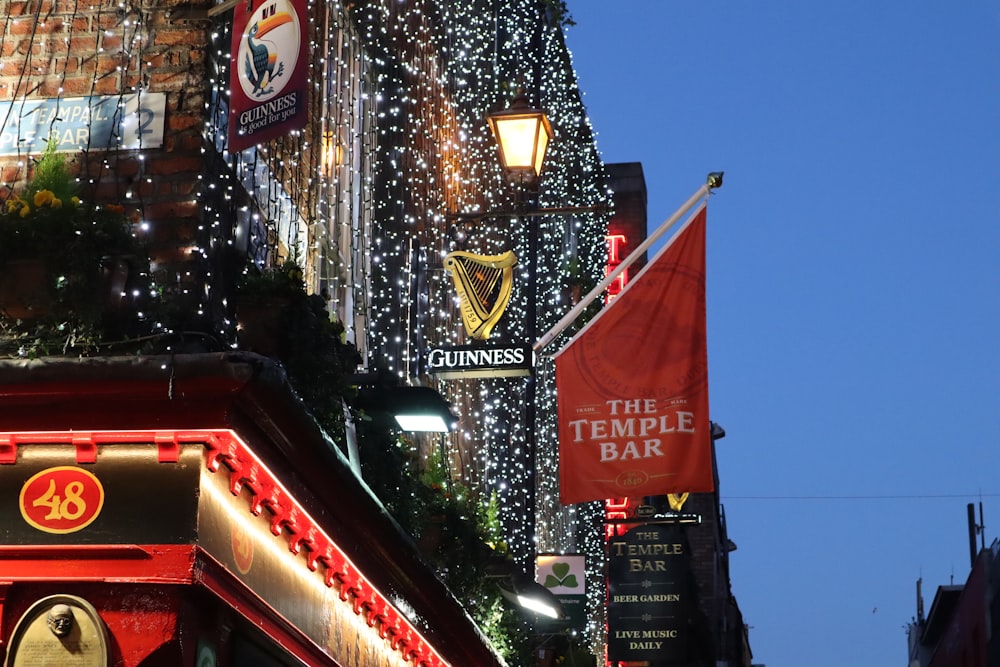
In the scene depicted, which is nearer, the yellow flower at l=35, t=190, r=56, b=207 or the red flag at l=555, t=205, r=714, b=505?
the yellow flower at l=35, t=190, r=56, b=207

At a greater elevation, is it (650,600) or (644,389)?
(650,600)

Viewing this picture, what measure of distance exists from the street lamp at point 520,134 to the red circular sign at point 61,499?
7554mm

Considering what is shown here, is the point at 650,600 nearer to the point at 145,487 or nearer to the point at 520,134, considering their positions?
the point at 520,134

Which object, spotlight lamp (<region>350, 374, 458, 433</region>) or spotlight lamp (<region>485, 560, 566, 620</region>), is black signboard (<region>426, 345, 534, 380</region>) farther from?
spotlight lamp (<region>350, 374, 458, 433</region>)

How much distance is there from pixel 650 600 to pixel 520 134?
36.7 feet

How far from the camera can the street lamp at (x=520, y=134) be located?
1330cm

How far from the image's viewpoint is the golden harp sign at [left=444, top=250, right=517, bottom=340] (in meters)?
13.0

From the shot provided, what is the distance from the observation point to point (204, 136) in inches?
334

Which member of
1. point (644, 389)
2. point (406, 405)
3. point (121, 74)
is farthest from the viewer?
point (644, 389)

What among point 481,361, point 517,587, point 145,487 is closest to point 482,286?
point 481,361

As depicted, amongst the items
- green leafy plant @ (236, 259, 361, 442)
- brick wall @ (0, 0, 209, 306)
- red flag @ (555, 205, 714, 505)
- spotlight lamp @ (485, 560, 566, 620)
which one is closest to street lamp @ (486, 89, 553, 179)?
red flag @ (555, 205, 714, 505)

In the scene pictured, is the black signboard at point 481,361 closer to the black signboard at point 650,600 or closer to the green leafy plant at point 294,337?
the green leafy plant at point 294,337

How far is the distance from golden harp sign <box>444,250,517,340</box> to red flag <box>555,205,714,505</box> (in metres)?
1.44

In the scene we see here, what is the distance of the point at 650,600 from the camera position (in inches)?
887
